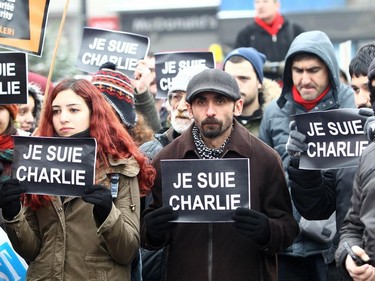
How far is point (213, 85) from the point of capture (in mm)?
6297

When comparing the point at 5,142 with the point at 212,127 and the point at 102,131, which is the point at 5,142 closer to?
the point at 102,131

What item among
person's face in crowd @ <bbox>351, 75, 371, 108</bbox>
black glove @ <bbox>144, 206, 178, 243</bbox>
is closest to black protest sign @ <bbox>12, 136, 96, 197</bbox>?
black glove @ <bbox>144, 206, 178, 243</bbox>

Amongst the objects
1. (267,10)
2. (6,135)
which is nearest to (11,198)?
(6,135)

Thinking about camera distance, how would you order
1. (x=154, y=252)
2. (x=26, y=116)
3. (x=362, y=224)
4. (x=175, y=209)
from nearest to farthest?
(x=362, y=224), (x=175, y=209), (x=154, y=252), (x=26, y=116)

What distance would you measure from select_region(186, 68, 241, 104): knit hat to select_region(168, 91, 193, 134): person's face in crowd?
903 mm

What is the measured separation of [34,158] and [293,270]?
2.14 metres

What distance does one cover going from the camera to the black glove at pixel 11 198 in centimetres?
607

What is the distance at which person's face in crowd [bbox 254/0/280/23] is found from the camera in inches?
464

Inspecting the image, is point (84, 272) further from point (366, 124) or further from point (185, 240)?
point (366, 124)

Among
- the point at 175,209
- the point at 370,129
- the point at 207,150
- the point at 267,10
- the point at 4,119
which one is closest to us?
the point at 370,129

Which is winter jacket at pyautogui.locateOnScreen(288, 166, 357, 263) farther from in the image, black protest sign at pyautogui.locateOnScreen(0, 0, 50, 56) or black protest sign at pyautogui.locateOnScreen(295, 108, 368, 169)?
black protest sign at pyautogui.locateOnScreen(0, 0, 50, 56)

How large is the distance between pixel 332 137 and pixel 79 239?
1.47 meters

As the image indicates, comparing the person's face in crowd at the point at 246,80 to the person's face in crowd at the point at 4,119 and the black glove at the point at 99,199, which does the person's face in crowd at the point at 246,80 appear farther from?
the black glove at the point at 99,199

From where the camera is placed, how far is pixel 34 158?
623cm
